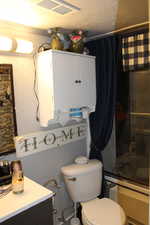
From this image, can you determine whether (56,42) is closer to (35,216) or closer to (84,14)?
(84,14)

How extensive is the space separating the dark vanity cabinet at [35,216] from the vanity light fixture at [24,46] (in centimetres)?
125

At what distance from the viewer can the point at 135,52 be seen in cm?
172

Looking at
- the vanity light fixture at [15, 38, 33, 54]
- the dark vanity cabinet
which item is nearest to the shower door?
the vanity light fixture at [15, 38, 33, 54]

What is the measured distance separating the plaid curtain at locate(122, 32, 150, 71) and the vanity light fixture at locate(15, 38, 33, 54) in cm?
91

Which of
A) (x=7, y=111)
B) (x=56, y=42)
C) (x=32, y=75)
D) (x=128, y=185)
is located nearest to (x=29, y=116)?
(x=7, y=111)

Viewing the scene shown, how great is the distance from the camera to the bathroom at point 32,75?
138cm

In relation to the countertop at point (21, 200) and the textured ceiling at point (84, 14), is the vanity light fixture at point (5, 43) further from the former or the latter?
the countertop at point (21, 200)

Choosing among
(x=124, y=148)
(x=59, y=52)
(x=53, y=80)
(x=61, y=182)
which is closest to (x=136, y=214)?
(x=124, y=148)

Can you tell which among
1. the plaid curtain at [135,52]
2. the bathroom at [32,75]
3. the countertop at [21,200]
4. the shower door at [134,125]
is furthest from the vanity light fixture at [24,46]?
the countertop at [21,200]

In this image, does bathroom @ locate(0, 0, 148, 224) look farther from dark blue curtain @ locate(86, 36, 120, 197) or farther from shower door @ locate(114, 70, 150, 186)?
shower door @ locate(114, 70, 150, 186)

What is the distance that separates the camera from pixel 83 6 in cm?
126

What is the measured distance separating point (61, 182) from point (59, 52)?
1404 millimetres

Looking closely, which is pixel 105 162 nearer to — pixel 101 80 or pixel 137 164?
pixel 137 164

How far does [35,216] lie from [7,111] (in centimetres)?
87
